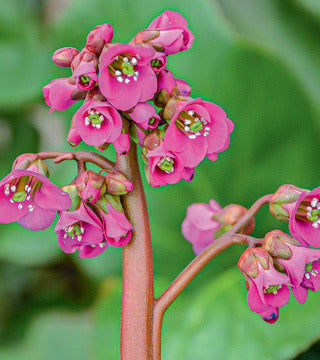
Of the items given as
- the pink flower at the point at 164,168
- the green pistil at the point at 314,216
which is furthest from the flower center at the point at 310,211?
the pink flower at the point at 164,168

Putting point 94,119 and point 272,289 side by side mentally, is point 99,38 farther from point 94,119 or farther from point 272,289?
point 272,289

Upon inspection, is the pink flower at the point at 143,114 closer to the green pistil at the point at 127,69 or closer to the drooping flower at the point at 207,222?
the green pistil at the point at 127,69

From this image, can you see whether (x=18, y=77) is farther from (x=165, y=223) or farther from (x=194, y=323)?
(x=194, y=323)

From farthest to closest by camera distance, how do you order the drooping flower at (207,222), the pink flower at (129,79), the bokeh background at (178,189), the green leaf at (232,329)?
1. the bokeh background at (178,189)
2. the green leaf at (232,329)
3. the drooping flower at (207,222)
4. the pink flower at (129,79)

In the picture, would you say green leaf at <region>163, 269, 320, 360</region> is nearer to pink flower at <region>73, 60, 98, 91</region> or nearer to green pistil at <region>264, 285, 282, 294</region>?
green pistil at <region>264, 285, 282, 294</region>

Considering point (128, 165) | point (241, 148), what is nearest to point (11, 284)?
point (241, 148)

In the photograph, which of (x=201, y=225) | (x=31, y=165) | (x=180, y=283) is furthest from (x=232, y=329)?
(x=31, y=165)

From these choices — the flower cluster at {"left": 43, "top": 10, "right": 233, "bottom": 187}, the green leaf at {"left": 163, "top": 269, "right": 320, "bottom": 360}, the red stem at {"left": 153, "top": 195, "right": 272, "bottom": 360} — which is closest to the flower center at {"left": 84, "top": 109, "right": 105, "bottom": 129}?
the flower cluster at {"left": 43, "top": 10, "right": 233, "bottom": 187}
